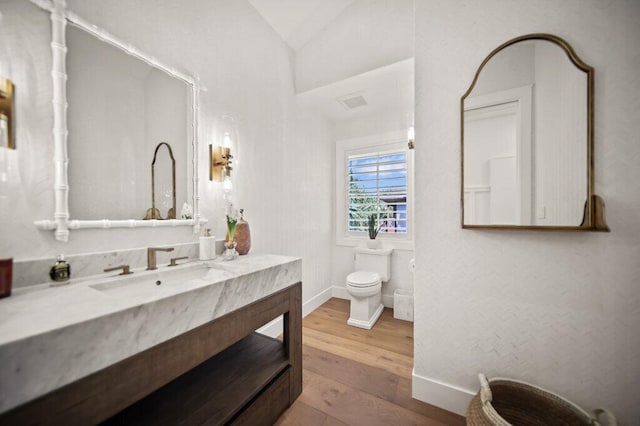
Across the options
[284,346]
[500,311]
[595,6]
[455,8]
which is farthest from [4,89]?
[595,6]

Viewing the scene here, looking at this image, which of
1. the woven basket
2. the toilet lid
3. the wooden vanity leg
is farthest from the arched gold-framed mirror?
the toilet lid

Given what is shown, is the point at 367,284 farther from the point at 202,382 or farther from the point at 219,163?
the point at 219,163

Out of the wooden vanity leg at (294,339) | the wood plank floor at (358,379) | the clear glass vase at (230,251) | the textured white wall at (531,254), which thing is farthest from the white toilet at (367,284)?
the clear glass vase at (230,251)

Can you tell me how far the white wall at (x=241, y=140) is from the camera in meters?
0.99

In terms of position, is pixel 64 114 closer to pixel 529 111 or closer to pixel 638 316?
pixel 529 111

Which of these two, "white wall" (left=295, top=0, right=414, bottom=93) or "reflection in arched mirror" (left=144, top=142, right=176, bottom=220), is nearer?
"reflection in arched mirror" (left=144, top=142, right=176, bottom=220)

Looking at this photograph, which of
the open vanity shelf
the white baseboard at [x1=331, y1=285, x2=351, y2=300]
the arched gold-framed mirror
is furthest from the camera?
the white baseboard at [x1=331, y1=285, x2=351, y2=300]

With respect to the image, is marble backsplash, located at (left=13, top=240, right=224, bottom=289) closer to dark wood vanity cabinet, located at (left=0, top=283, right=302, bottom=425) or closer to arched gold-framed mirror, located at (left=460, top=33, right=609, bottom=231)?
dark wood vanity cabinet, located at (left=0, top=283, right=302, bottom=425)

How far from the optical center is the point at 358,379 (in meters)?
1.65

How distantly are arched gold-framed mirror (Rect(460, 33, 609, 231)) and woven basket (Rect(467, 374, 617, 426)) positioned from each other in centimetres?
82

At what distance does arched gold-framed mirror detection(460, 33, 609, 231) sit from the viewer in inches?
44.1

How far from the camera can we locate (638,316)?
106 cm

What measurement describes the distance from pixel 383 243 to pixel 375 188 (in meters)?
0.73

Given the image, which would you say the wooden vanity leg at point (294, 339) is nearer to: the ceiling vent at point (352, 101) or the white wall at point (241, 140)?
the white wall at point (241, 140)
